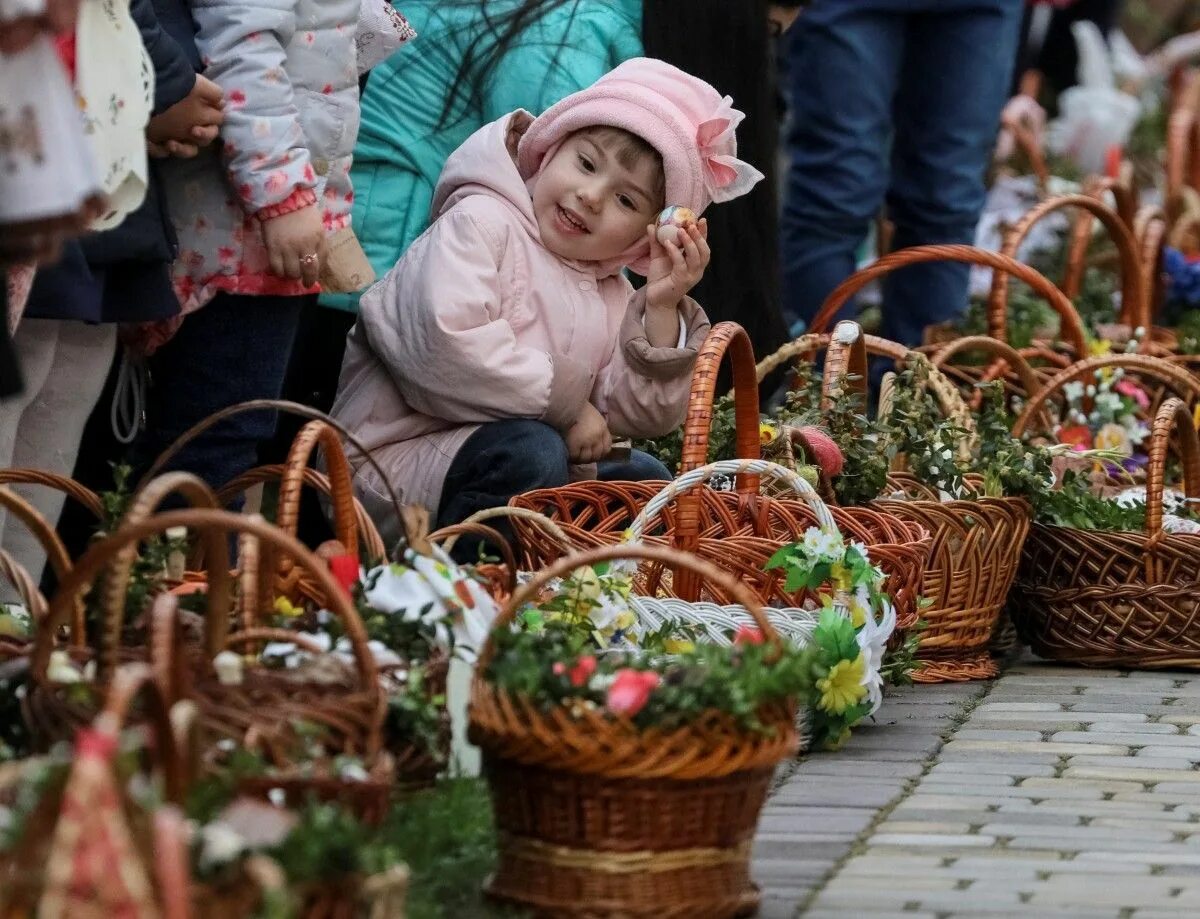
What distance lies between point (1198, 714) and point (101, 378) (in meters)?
2.11

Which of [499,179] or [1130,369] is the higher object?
[499,179]

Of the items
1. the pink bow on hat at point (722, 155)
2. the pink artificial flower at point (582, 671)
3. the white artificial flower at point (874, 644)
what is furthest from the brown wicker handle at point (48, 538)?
the pink bow on hat at point (722, 155)

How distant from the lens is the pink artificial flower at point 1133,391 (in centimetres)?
568

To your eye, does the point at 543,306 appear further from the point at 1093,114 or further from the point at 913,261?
the point at 1093,114

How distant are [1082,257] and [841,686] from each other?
318 cm

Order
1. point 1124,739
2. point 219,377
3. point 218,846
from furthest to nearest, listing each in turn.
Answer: point 219,377
point 1124,739
point 218,846

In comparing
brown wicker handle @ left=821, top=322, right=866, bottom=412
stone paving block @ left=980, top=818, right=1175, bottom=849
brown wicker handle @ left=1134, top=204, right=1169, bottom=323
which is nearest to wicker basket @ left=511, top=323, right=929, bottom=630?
brown wicker handle @ left=821, top=322, right=866, bottom=412

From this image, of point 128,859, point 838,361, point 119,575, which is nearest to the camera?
point 128,859

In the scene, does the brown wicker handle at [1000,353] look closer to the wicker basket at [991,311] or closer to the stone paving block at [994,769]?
the wicker basket at [991,311]

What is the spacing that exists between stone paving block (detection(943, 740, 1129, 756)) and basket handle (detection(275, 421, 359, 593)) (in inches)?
47.9

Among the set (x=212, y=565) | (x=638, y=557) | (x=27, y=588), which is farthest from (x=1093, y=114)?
(x=212, y=565)

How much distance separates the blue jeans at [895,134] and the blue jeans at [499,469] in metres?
2.10

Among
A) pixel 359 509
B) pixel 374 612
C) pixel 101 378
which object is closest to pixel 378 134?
pixel 101 378

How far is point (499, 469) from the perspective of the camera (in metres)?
4.23
